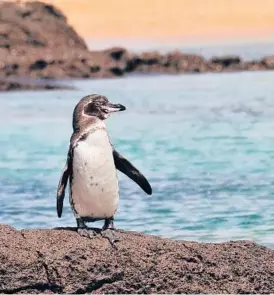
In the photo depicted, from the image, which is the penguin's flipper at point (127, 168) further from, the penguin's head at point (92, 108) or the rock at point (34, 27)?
the rock at point (34, 27)

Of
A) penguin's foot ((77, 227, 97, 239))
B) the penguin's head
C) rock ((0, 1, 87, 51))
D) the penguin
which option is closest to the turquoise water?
the penguin

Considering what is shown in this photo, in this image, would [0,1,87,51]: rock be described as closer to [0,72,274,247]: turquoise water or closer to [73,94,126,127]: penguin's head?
[0,72,274,247]: turquoise water

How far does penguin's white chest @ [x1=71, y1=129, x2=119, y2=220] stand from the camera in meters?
5.64

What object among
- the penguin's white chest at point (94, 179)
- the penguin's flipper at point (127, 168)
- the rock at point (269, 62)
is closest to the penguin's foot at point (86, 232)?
the penguin's white chest at point (94, 179)

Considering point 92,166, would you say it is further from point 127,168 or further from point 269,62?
point 269,62

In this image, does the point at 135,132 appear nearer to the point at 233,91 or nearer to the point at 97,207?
the point at 97,207

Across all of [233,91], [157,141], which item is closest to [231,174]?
[157,141]

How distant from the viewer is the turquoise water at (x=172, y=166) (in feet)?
31.2

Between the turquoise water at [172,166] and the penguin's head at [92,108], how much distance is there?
261 cm

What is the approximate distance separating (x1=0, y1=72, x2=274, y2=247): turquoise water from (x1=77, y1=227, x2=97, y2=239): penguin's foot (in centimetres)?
271

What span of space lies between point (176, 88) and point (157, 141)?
29748 mm

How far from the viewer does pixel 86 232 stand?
5.51 metres

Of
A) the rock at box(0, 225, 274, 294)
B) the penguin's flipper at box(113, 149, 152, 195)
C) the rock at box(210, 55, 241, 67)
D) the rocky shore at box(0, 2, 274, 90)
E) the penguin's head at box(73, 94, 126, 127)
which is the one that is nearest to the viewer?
the rock at box(0, 225, 274, 294)

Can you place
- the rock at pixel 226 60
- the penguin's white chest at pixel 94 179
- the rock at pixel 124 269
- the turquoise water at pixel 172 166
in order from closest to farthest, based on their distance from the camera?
the rock at pixel 124 269 < the penguin's white chest at pixel 94 179 < the turquoise water at pixel 172 166 < the rock at pixel 226 60
